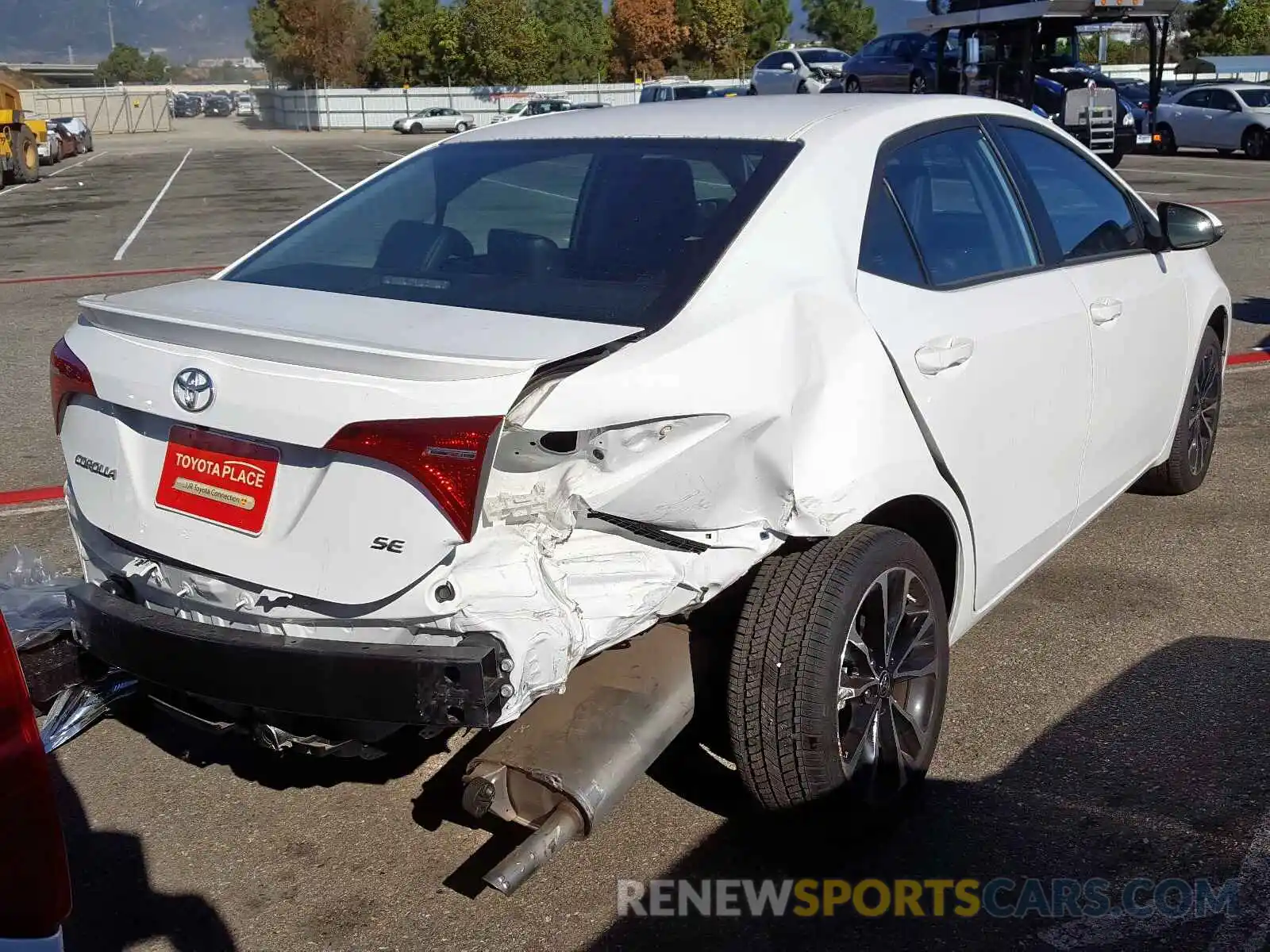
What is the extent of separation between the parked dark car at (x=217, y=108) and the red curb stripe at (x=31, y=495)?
118 meters

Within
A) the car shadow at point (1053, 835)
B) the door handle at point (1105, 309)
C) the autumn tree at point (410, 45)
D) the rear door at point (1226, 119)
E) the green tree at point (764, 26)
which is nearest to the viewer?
the car shadow at point (1053, 835)

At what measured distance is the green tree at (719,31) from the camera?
263 ft

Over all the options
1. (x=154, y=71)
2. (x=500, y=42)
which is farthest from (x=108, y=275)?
(x=154, y=71)

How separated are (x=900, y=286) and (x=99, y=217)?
21.8 metres

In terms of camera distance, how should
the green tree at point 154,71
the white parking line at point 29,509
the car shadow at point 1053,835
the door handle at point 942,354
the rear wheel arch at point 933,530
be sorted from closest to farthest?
the car shadow at point 1053,835
the door handle at point 942,354
the rear wheel arch at point 933,530
the white parking line at point 29,509
the green tree at point 154,71

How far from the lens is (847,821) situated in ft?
9.92

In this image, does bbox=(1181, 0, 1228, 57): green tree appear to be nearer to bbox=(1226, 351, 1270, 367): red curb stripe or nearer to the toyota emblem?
bbox=(1226, 351, 1270, 367): red curb stripe

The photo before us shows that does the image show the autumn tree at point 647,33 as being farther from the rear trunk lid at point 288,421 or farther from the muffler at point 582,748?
the muffler at point 582,748

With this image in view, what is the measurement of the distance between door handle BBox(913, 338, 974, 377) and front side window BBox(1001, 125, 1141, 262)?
0.88 m

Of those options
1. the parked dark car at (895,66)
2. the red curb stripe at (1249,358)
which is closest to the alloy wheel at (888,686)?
the red curb stripe at (1249,358)

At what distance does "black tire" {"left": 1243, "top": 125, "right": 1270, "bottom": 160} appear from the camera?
2661 cm

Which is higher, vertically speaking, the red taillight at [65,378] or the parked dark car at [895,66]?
the parked dark car at [895,66]

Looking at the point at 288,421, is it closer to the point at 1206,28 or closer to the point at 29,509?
the point at 29,509

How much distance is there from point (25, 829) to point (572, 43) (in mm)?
82601
